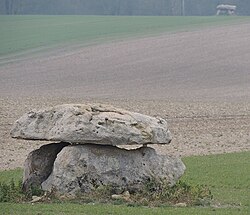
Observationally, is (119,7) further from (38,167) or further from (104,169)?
(104,169)

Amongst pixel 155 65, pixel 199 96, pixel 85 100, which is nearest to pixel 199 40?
pixel 155 65

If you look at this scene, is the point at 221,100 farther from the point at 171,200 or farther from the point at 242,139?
the point at 171,200

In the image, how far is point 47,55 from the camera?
50781 mm

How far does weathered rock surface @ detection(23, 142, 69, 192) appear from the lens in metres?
15.3

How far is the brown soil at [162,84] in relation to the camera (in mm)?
26078

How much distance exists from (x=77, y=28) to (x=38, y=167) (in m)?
44.8

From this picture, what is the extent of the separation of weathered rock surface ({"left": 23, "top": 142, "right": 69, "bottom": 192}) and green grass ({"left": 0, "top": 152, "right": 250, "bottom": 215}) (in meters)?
1.24

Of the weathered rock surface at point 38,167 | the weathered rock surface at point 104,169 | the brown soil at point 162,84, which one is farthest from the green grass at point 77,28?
the weathered rock surface at point 104,169

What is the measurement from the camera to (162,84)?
42531 mm

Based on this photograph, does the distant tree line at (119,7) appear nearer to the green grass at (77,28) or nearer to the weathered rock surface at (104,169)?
the green grass at (77,28)

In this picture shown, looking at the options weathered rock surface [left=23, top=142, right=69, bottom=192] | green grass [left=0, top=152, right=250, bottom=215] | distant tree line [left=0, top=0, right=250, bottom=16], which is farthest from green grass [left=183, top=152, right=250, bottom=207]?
distant tree line [left=0, top=0, right=250, bottom=16]

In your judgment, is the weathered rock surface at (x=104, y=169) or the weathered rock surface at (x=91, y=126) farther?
the weathered rock surface at (x=104, y=169)

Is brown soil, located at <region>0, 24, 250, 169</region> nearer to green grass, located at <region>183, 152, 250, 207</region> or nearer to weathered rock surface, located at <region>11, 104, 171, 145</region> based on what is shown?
green grass, located at <region>183, 152, 250, 207</region>

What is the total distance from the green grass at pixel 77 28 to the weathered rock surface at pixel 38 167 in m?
35.6
